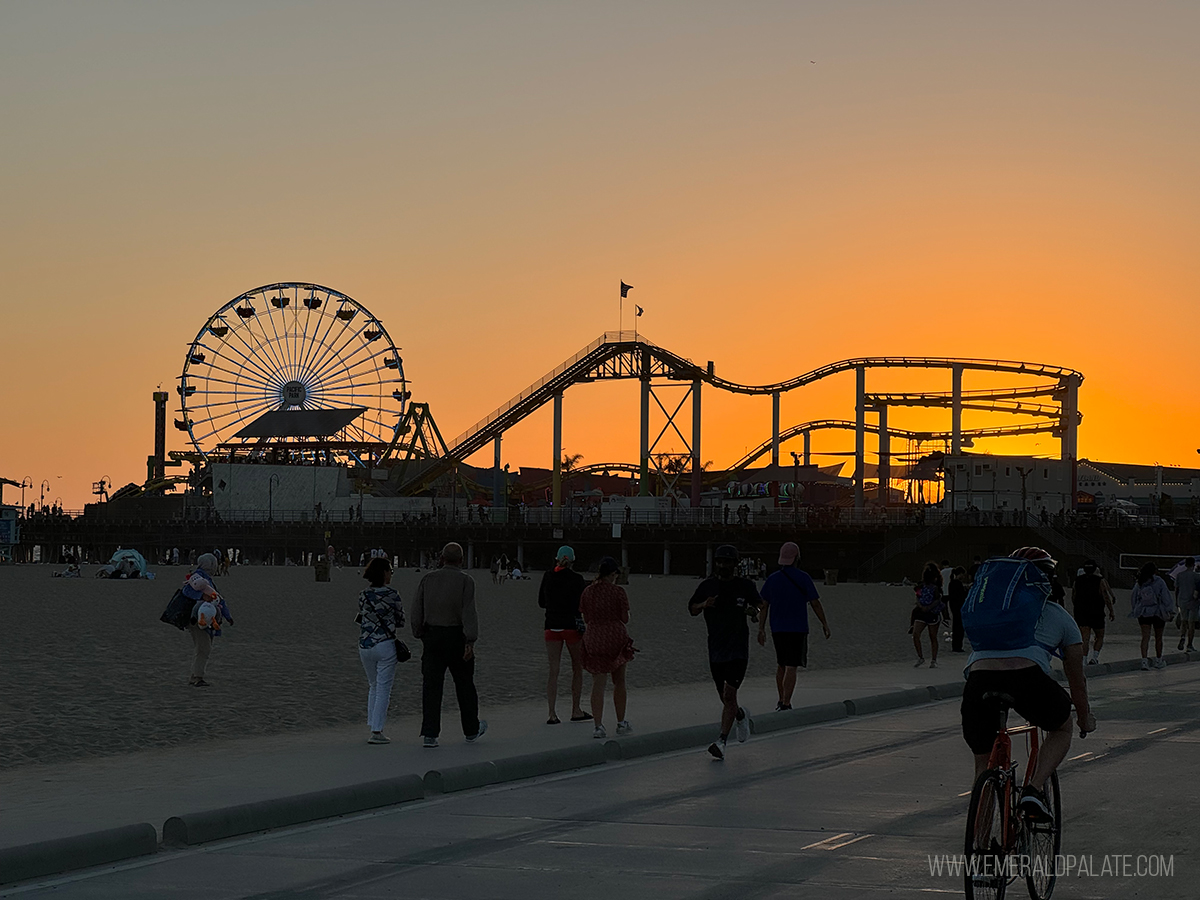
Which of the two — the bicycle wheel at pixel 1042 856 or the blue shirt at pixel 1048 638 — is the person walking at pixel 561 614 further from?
the bicycle wheel at pixel 1042 856

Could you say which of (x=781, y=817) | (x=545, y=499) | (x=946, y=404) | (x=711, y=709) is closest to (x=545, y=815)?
(x=781, y=817)

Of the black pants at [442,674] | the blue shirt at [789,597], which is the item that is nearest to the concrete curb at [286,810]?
the black pants at [442,674]

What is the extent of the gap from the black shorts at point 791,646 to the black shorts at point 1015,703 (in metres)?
8.74

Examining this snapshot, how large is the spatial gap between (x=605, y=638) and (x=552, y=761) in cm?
174

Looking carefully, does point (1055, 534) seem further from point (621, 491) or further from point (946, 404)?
point (621, 491)

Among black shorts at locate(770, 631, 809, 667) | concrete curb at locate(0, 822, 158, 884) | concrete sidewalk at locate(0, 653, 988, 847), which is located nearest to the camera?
concrete curb at locate(0, 822, 158, 884)

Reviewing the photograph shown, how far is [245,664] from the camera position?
23.5 meters

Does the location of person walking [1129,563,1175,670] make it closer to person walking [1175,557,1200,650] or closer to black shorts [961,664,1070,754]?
person walking [1175,557,1200,650]

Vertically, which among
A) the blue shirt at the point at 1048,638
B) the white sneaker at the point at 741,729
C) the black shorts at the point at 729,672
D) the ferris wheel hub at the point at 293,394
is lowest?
the white sneaker at the point at 741,729

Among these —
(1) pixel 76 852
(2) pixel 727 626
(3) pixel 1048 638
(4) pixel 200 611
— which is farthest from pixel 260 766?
(4) pixel 200 611

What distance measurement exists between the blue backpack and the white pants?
7.12 meters

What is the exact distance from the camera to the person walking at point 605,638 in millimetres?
14195

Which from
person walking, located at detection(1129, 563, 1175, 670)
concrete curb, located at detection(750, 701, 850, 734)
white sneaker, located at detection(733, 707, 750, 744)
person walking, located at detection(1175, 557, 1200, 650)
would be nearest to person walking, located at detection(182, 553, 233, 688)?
concrete curb, located at detection(750, 701, 850, 734)

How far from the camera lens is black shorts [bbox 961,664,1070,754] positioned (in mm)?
7371
